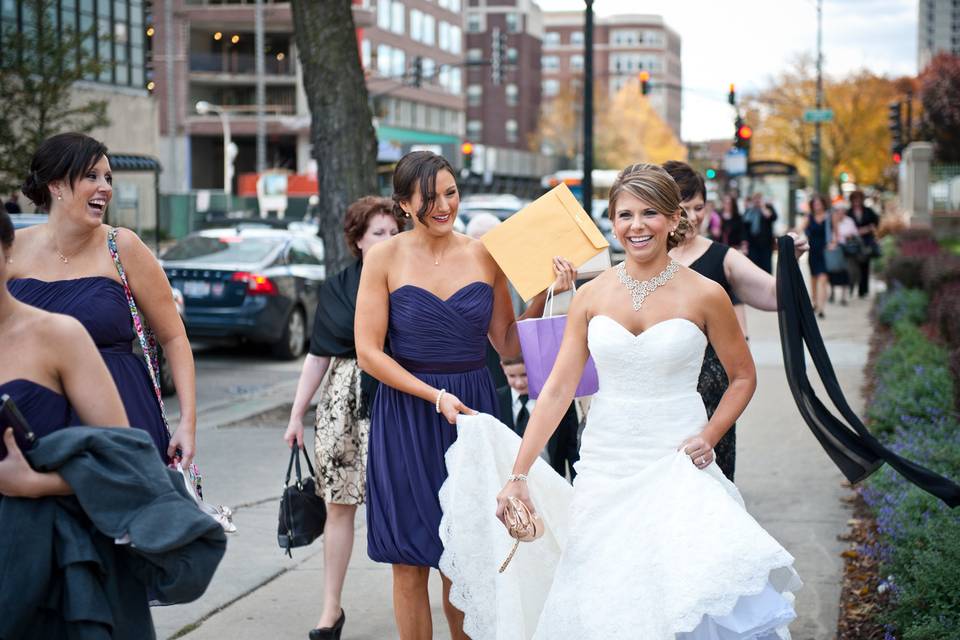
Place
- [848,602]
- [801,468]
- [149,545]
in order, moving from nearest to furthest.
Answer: [149,545] → [848,602] → [801,468]

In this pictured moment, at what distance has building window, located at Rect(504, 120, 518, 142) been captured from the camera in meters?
125

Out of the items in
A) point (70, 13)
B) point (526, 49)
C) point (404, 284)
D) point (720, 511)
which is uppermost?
point (526, 49)

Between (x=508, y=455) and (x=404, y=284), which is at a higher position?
(x=404, y=284)

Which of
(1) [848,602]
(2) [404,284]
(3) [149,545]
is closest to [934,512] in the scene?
(1) [848,602]

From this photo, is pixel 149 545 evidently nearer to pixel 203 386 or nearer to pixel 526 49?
pixel 203 386

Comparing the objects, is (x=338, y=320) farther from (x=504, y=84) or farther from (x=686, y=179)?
(x=504, y=84)

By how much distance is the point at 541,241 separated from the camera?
4.89 meters

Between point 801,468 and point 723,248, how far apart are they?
4.18 metres

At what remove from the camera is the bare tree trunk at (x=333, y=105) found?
11531mm

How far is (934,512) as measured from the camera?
594 cm

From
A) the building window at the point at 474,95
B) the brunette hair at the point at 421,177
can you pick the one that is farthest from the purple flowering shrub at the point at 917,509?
the building window at the point at 474,95

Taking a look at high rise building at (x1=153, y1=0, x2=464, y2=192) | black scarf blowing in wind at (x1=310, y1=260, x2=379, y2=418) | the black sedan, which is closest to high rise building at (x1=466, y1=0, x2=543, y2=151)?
high rise building at (x1=153, y1=0, x2=464, y2=192)

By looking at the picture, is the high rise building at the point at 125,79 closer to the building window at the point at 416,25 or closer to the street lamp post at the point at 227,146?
the street lamp post at the point at 227,146

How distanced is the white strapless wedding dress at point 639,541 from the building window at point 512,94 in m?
122
